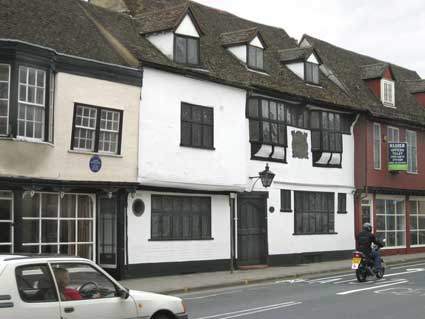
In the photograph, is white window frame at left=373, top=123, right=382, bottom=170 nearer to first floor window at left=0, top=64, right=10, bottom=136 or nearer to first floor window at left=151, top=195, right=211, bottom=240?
first floor window at left=151, top=195, right=211, bottom=240

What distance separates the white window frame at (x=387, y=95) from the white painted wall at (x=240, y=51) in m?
9.93

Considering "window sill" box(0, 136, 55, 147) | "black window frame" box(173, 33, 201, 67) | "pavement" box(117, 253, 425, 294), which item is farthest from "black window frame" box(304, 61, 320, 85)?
"window sill" box(0, 136, 55, 147)

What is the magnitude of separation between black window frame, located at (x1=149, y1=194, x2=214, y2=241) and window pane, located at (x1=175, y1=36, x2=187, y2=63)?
15.3 feet

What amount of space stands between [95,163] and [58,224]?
6.74 feet

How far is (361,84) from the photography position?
33750 mm

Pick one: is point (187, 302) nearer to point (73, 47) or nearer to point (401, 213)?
point (73, 47)

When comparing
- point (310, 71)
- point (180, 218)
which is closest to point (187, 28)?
point (180, 218)

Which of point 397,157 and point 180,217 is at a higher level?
point 397,157

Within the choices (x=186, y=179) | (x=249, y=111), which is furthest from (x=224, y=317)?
(x=249, y=111)

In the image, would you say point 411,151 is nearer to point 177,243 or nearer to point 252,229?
point 252,229

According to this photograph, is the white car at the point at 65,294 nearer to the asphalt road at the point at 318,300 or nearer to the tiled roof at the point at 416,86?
the asphalt road at the point at 318,300

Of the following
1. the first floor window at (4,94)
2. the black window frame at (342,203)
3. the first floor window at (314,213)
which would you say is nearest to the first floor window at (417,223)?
the black window frame at (342,203)

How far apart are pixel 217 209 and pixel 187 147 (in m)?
2.79

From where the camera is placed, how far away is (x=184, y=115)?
22.7 m
